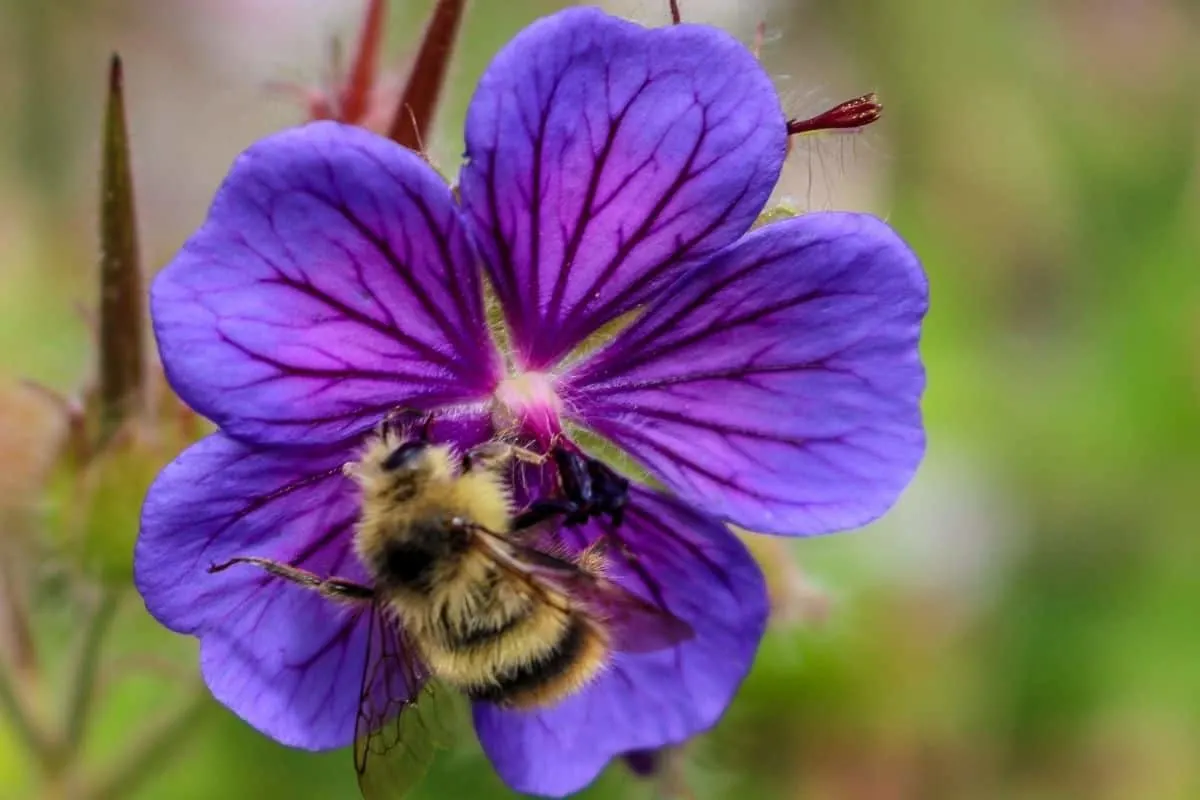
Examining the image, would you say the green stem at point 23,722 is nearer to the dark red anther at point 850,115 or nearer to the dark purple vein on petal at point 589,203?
the dark purple vein on petal at point 589,203

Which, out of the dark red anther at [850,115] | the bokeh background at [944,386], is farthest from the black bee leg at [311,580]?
the bokeh background at [944,386]

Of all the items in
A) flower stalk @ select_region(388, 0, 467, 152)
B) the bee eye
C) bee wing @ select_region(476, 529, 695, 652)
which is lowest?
bee wing @ select_region(476, 529, 695, 652)

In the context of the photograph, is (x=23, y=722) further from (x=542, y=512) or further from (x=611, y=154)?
(x=611, y=154)

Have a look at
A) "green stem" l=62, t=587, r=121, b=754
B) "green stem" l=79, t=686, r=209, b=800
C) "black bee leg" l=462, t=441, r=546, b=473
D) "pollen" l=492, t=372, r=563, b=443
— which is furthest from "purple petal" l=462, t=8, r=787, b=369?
"green stem" l=79, t=686, r=209, b=800

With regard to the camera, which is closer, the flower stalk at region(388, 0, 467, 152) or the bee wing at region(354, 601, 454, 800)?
the bee wing at region(354, 601, 454, 800)

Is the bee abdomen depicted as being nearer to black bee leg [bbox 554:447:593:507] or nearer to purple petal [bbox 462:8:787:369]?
black bee leg [bbox 554:447:593:507]

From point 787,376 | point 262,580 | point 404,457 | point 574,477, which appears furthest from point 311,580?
point 787,376

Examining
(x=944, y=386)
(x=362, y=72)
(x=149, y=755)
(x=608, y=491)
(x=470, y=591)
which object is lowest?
(x=149, y=755)
